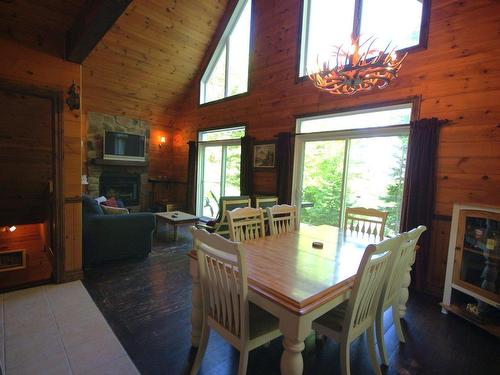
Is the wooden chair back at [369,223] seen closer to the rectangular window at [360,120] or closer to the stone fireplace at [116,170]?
the rectangular window at [360,120]

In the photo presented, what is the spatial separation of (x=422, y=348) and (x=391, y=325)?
301mm

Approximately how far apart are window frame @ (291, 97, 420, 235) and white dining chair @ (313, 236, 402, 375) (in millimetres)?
2319

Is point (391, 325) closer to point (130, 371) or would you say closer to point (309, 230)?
point (309, 230)

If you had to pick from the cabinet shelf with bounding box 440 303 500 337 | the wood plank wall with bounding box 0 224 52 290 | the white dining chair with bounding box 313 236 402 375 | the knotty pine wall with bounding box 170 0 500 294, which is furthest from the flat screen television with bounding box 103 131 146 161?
the cabinet shelf with bounding box 440 303 500 337

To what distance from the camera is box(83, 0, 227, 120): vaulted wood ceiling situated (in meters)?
5.12

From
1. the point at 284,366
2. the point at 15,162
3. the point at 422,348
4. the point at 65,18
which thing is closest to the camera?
the point at 284,366

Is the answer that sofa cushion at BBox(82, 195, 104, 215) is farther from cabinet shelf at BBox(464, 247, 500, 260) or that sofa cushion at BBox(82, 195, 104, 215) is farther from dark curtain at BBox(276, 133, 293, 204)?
cabinet shelf at BBox(464, 247, 500, 260)

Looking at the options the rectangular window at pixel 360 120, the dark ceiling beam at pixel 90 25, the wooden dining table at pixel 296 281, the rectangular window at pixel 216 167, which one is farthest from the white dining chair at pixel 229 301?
the rectangular window at pixel 216 167

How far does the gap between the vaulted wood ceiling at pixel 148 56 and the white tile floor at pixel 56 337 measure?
459 cm

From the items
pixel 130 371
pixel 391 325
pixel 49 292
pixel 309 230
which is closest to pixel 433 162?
pixel 309 230

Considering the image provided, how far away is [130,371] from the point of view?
1.75 m

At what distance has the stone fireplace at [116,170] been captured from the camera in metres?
6.18

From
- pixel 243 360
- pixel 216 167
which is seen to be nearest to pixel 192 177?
pixel 216 167

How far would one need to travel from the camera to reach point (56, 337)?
2059 millimetres
